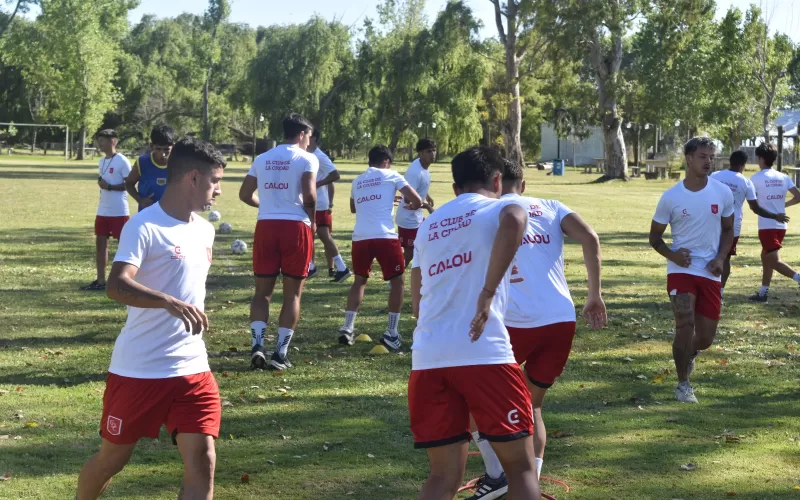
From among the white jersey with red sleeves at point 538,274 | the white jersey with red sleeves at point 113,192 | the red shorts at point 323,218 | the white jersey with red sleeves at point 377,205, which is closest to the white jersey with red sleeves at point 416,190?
the white jersey with red sleeves at point 377,205

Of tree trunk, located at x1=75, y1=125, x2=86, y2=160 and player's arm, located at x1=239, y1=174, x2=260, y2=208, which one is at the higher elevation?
tree trunk, located at x1=75, y1=125, x2=86, y2=160

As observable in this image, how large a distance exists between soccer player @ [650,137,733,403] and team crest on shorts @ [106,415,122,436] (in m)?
4.77

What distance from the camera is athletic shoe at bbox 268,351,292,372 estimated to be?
30.7ft

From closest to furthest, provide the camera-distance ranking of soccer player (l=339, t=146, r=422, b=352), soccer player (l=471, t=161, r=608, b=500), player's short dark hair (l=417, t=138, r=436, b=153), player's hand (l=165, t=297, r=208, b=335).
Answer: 1. player's hand (l=165, t=297, r=208, b=335)
2. soccer player (l=471, t=161, r=608, b=500)
3. soccer player (l=339, t=146, r=422, b=352)
4. player's short dark hair (l=417, t=138, r=436, b=153)

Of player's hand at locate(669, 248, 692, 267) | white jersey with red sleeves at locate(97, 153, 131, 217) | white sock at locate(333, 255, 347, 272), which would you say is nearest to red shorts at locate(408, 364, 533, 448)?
player's hand at locate(669, 248, 692, 267)

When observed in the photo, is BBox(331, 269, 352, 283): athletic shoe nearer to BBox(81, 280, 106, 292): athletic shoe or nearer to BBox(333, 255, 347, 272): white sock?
BBox(333, 255, 347, 272): white sock

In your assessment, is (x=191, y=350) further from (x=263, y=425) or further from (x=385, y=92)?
(x=385, y=92)

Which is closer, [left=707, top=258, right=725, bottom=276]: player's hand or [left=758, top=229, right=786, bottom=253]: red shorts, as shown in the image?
[left=707, top=258, right=725, bottom=276]: player's hand

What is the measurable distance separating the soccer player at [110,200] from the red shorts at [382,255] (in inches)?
166

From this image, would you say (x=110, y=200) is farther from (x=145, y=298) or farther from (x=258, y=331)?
(x=145, y=298)

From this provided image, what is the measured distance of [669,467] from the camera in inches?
260

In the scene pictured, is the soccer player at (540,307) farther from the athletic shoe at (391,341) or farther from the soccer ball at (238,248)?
the soccer ball at (238,248)

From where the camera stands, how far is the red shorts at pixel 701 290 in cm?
818

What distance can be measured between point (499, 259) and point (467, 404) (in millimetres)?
644
